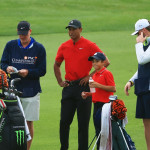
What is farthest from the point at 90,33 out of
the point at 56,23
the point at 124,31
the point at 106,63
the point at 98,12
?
the point at 106,63

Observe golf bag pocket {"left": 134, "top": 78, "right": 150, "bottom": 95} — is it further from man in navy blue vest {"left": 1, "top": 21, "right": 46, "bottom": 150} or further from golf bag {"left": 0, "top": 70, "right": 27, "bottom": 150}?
golf bag {"left": 0, "top": 70, "right": 27, "bottom": 150}

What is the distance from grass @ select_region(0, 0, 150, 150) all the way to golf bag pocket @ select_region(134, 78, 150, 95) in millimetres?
1532

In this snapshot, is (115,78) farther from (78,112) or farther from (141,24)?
(141,24)

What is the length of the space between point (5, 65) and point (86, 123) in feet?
4.85

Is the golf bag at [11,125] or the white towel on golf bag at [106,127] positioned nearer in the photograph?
the golf bag at [11,125]

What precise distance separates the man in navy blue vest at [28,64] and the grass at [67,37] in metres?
0.90

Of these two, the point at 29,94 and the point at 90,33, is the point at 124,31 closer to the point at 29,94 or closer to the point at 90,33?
the point at 90,33

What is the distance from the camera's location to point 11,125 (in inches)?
303

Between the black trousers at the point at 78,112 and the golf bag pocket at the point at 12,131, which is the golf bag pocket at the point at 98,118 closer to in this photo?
the black trousers at the point at 78,112

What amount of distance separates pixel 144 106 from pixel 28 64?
1.90 m

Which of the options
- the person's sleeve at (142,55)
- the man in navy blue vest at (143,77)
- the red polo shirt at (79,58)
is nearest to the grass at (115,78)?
the red polo shirt at (79,58)

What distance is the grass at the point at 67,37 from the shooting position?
11.3m

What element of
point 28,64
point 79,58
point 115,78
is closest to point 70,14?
point 115,78

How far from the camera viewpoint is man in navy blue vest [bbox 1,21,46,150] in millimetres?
9336
